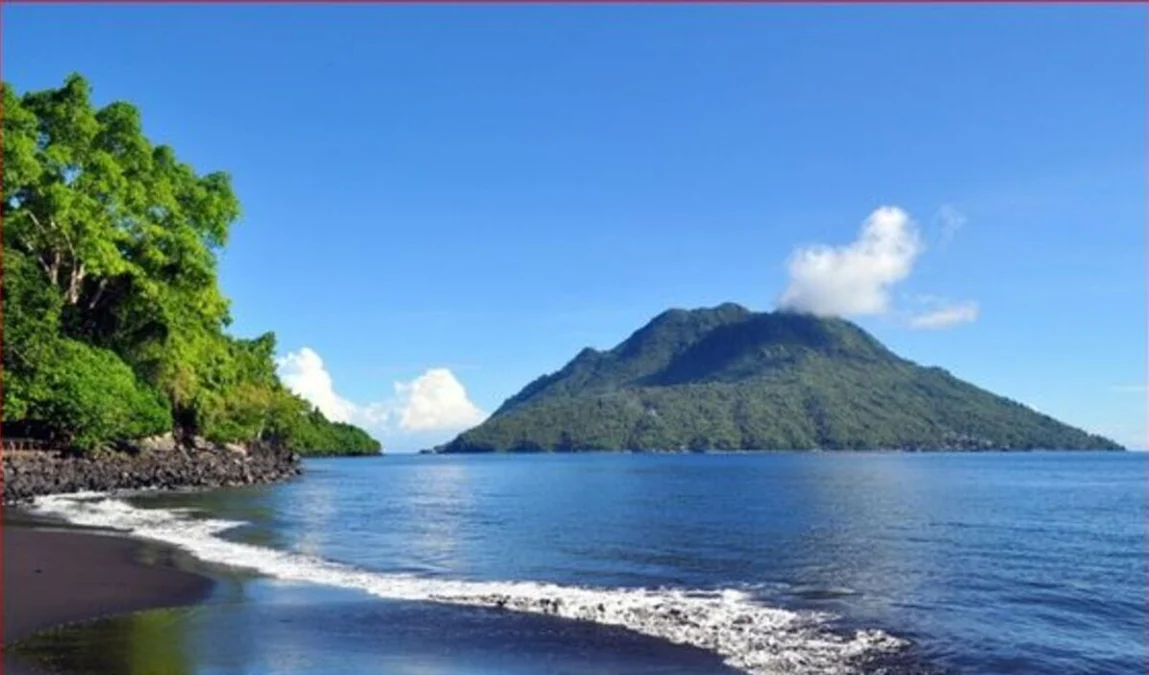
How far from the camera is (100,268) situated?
53.8 metres

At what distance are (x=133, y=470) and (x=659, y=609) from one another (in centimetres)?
4638

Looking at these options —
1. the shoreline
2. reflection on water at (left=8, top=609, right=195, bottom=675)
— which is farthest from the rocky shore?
reflection on water at (left=8, top=609, right=195, bottom=675)

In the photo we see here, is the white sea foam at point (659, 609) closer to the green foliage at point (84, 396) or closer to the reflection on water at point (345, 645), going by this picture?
the reflection on water at point (345, 645)

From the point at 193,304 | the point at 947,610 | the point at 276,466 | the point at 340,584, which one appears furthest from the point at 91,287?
the point at 947,610

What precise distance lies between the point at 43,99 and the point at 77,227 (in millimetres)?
8702

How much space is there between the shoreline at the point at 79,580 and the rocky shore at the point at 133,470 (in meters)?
19.0

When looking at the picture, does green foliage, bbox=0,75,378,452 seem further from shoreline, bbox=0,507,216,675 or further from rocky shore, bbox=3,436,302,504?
shoreline, bbox=0,507,216,675

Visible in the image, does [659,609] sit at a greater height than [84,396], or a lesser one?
lesser

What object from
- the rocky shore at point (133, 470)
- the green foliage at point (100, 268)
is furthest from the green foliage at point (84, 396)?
the rocky shore at point (133, 470)

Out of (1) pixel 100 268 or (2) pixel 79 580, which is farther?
(1) pixel 100 268

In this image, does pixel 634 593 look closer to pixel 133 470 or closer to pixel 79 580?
pixel 79 580

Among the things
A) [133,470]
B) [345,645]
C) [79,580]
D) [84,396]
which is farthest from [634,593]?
[133,470]

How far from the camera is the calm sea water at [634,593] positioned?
14891 millimetres

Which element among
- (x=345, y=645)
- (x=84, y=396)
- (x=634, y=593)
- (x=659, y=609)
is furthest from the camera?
(x=84, y=396)
